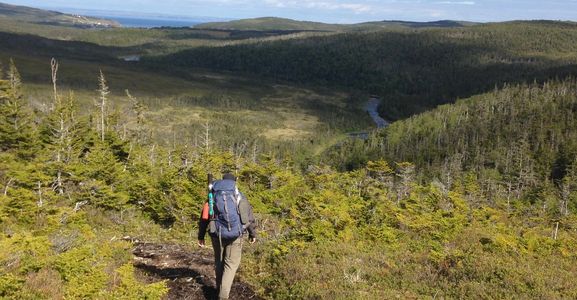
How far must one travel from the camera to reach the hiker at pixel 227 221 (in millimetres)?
10516

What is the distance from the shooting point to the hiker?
414 inches

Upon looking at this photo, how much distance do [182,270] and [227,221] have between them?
3.91 metres

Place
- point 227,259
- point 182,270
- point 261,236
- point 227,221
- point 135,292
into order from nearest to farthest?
point 135,292
point 227,221
point 227,259
point 182,270
point 261,236

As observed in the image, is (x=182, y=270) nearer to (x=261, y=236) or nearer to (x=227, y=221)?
(x=227, y=221)

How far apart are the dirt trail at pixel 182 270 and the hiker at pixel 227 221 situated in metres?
1.01

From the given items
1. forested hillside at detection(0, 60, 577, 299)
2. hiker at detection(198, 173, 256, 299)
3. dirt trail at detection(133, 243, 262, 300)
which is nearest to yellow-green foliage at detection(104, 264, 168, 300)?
forested hillside at detection(0, 60, 577, 299)

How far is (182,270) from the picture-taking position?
13523mm

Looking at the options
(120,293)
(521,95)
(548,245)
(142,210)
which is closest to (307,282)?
(120,293)

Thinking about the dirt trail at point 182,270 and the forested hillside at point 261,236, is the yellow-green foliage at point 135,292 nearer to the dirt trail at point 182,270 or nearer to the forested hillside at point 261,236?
the forested hillside at point 261,236

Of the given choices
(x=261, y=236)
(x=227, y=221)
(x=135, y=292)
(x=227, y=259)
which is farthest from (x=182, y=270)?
(x=261, y=236)

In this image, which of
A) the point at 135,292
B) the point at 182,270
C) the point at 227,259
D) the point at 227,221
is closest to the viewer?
the point at 135,292

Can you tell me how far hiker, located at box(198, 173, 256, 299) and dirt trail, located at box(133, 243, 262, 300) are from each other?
3.30 feet

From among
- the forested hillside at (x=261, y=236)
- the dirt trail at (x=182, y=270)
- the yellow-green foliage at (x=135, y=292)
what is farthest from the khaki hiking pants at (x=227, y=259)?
the yellow-green foliage at (x=135, y=292)

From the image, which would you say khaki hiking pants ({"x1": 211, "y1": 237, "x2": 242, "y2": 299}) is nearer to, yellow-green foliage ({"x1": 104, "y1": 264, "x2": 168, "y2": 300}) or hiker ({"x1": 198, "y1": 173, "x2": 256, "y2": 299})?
hiker ({"x1": 198, "y1": 173, "x2": 256, "y2": 299})
